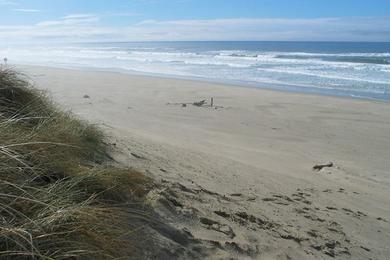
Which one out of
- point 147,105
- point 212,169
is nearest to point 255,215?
point 212,169

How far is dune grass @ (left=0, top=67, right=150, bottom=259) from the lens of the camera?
2.23 meters

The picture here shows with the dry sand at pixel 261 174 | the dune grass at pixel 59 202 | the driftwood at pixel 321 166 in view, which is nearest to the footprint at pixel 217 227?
the dry sand at pixel 261 174

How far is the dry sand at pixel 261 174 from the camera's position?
148 inches

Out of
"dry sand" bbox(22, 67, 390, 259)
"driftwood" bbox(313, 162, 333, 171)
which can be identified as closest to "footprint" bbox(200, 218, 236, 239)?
"dry sand" bbox(22, 67, 390, 259)

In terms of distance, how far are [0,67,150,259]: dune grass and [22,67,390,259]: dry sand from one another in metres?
0.33

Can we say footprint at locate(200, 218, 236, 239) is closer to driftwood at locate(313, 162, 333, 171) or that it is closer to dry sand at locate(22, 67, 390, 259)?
dry sand at locate(22, 67, 390, 259)

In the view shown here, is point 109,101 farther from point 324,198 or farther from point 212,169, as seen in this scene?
point 324,198

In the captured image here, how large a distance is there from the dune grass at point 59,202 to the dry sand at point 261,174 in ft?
1.10

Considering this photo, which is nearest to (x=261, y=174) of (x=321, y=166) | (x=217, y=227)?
(x=321, y=166)

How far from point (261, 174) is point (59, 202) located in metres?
4.37

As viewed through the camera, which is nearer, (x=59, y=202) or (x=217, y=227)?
(x=59, y=202)

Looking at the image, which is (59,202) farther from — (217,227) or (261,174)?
(261,174)

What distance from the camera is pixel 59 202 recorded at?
2.57 m

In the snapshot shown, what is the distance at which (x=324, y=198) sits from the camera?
19.0 feet
